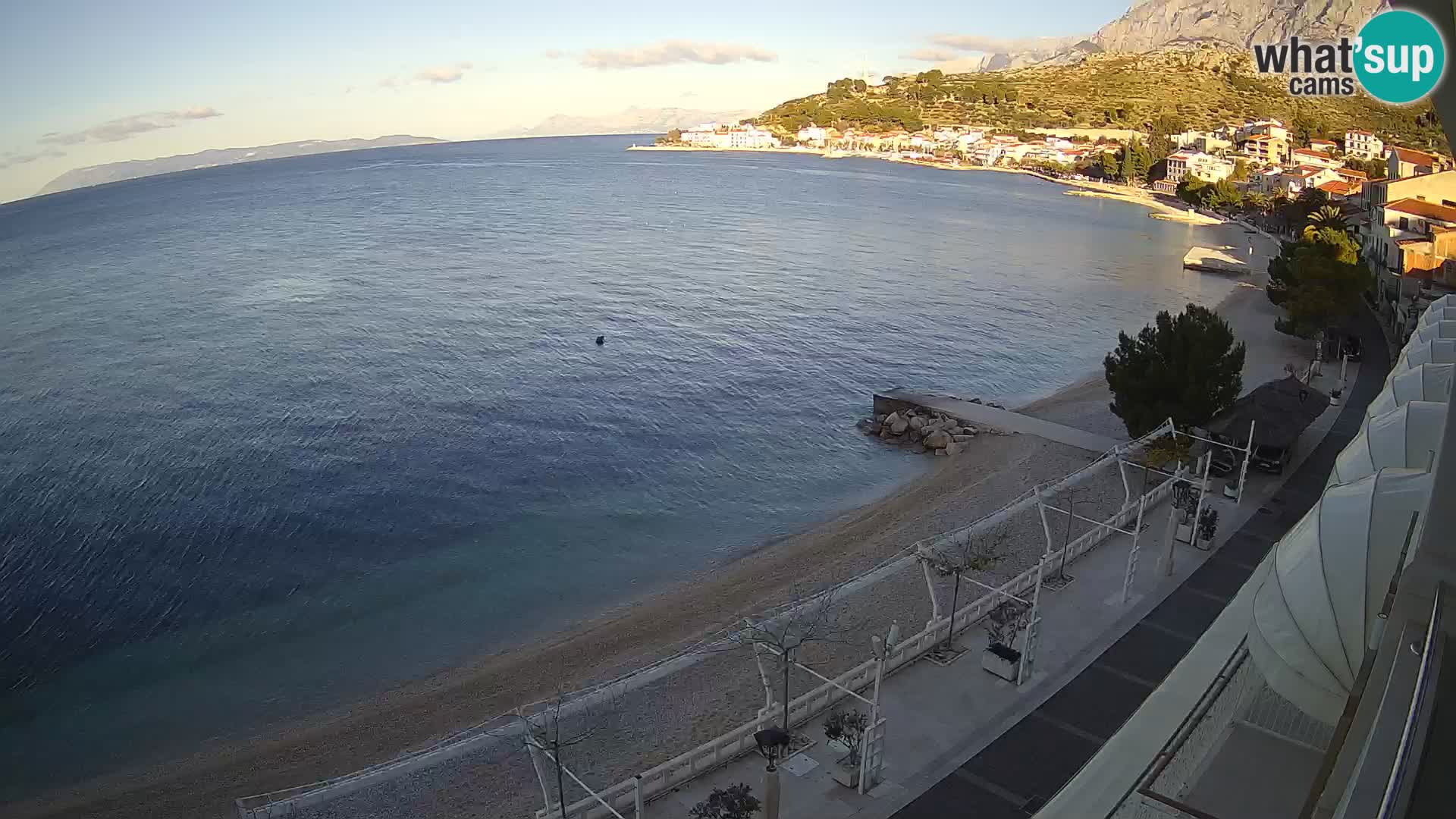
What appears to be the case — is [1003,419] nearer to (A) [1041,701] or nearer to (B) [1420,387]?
(B) [1420,387]

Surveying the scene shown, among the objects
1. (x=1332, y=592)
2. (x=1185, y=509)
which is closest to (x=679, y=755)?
(x=1332, y=592)

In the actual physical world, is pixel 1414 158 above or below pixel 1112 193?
above

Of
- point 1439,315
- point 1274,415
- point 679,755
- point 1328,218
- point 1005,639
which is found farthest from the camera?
point 1328,218

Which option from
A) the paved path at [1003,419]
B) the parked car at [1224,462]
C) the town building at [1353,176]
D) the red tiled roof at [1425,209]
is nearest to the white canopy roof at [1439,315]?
the parked car at [1224,462]

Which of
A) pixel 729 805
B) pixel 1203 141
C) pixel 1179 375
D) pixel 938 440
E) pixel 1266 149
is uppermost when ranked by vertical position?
pixel 1203 141

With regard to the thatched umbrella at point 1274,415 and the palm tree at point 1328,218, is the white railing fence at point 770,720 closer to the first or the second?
the thatched umbrella at point 1274,415
